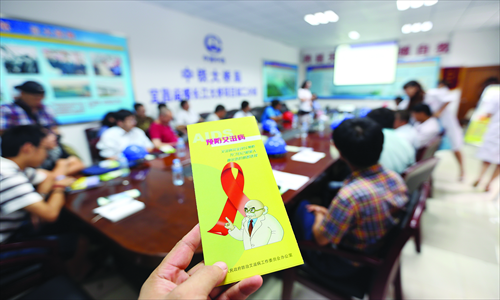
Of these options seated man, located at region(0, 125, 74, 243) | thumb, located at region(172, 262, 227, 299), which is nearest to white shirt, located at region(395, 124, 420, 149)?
thumb, located at region(172, 262, 227, 299)

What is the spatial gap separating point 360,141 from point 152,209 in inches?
43.6

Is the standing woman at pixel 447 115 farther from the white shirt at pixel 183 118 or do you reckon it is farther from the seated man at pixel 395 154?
the white shirt at pixel 183 118

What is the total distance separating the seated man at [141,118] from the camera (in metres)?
3.50

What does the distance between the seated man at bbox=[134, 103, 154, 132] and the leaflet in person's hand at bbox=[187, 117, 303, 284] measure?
3.55 meters

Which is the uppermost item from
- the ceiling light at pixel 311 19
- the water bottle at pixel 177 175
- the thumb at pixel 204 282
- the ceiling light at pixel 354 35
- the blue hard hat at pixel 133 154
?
the ceiling light at pixel 311 19

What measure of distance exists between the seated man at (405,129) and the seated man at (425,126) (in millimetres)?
203

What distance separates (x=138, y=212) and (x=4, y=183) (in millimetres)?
680

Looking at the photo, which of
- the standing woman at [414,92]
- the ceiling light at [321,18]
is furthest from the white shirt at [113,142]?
the standing woman at [414,92]

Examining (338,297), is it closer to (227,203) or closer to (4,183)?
(227,203)

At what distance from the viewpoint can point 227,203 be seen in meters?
0.41

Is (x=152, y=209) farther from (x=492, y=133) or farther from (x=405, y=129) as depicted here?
(x=492, y=133)

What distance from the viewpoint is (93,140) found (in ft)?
10.4

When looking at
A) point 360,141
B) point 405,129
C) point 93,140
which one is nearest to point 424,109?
point 405,129

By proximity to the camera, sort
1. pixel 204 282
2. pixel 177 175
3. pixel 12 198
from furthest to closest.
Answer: pixel 177 175, pixel 12 198, pixel 204 282
